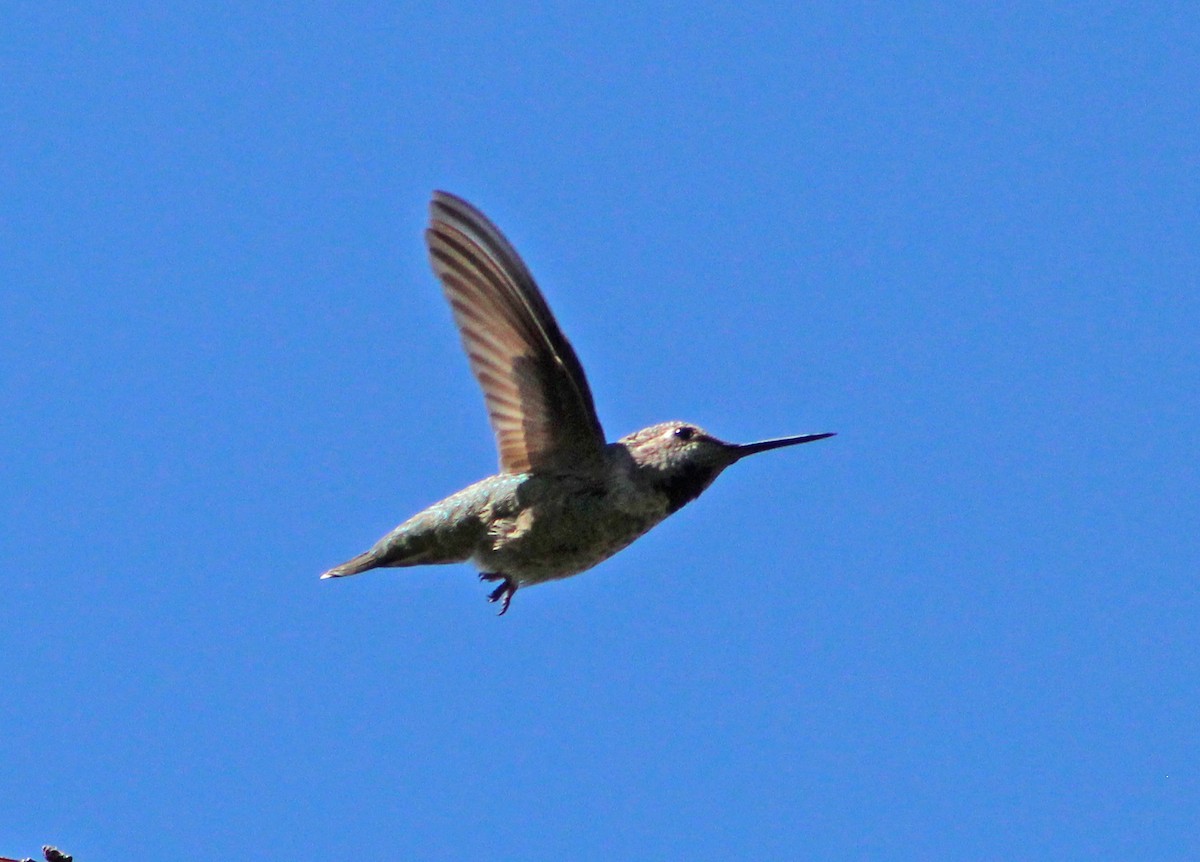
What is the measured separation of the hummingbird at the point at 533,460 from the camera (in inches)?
279

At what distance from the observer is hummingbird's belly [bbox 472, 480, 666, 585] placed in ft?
23.7

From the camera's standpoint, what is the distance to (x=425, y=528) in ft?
25.2

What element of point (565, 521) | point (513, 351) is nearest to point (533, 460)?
point (565, 521)

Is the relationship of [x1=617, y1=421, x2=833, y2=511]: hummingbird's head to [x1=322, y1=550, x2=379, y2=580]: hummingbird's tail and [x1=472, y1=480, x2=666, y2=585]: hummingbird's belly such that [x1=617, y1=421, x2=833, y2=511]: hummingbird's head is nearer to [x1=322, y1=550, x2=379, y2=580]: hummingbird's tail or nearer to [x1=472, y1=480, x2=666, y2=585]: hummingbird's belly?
[x1=472, y1=480, x2=666, y2=585]: hummingbird's belly

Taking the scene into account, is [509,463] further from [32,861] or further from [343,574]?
[32,861]

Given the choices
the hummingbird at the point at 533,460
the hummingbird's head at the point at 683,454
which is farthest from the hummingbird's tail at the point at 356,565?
the hummingbird's head at the point at 683,454

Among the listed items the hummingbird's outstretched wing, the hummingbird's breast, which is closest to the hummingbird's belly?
the hummingbird's breast

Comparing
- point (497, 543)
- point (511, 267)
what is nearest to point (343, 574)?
point (497, 543)

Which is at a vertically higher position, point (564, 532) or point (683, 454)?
point (683, 454)

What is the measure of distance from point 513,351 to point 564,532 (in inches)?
42.2

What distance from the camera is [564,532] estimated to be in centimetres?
721

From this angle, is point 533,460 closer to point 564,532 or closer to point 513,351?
point 564,532

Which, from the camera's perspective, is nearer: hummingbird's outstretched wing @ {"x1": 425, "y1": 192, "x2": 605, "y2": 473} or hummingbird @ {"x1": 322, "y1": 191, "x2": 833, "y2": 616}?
hummingbird's outstretched wing @ {"x1": 425, "y1": 192, "x2": 605, "y2": 473}

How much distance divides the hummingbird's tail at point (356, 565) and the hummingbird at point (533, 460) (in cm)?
30
